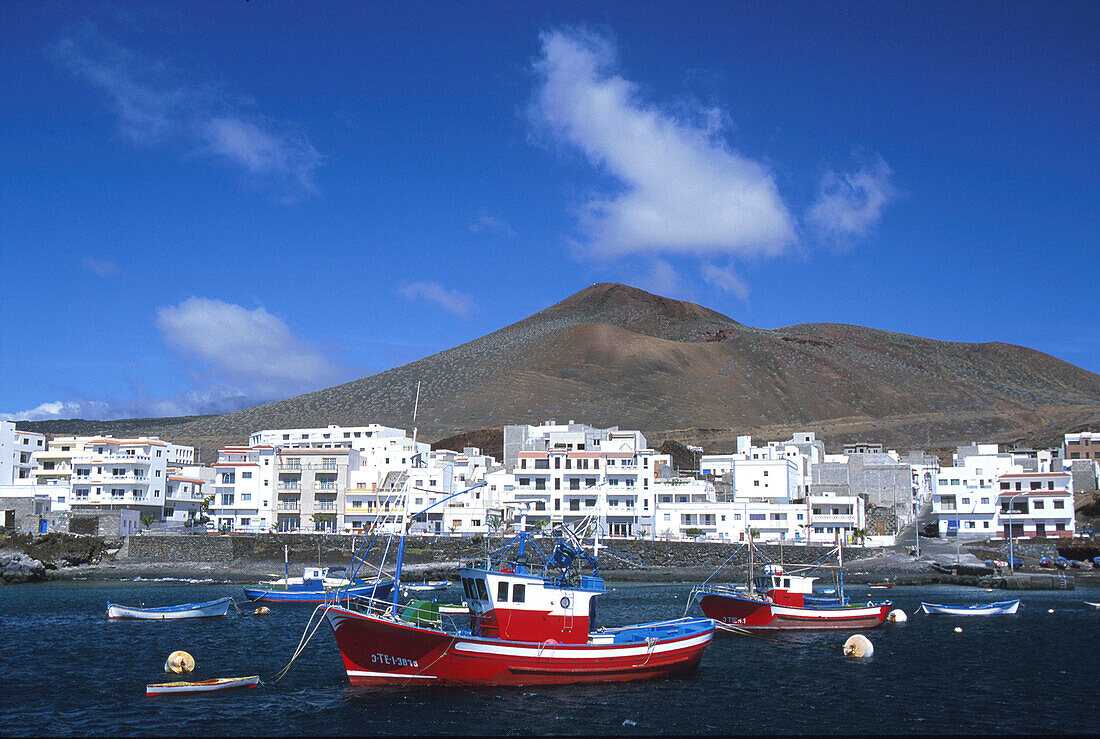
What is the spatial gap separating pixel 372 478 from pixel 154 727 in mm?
63680

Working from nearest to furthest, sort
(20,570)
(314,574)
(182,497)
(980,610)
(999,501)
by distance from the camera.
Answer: (980,610) → (314,574) → (20,570) → (999,501) → (182,497)

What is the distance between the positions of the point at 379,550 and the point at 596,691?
4650 cm

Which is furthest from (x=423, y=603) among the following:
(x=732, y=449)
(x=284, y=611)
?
(x=732, y=449)

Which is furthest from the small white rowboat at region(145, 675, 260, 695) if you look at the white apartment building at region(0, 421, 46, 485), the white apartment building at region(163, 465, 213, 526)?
the white apartment building at region(0, 421, 46, 485)

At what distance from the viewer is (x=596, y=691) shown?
29.6 meters

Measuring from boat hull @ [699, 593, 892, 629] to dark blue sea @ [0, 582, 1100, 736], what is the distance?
0.97 meters

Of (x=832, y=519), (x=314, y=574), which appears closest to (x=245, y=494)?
(x=314, y=574)

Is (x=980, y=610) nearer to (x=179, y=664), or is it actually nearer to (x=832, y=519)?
(x=832, y=519)

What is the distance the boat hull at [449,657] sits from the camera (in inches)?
1127

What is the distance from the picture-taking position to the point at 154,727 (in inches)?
993

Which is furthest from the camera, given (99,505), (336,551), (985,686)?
(99,505)

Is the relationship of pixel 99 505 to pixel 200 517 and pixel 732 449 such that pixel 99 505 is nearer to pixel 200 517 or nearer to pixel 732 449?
pixel 200 517

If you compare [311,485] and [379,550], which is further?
[311,485]

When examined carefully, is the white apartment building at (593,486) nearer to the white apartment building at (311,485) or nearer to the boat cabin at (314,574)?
the white apartment building at (311,485)
